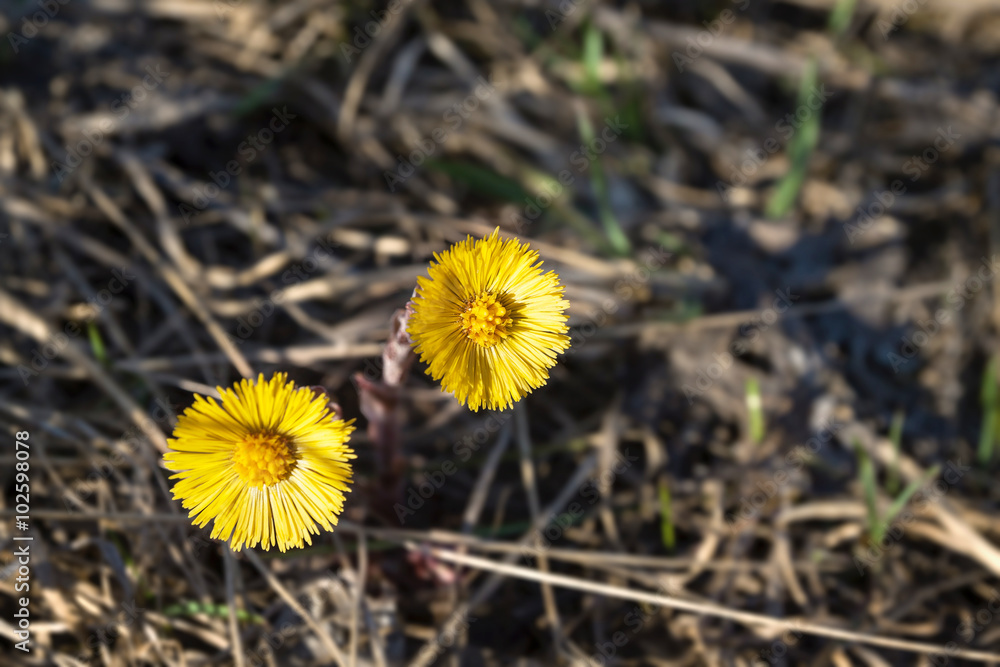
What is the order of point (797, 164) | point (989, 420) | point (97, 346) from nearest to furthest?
point (97, 346)
point (989, 420)
point (797, 164)

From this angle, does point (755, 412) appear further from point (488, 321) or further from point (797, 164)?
point (488, 321)

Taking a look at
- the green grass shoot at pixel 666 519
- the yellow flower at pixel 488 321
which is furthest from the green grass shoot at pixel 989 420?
the yellow flower at pixel 488 321

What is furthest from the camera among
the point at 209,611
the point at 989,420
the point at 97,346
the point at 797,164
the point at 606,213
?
the point at 797,164

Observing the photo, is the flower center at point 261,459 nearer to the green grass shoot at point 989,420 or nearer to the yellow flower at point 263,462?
the yellow flower at point 263,462

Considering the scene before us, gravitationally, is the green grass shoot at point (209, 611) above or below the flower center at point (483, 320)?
below

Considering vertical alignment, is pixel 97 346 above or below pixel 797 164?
below

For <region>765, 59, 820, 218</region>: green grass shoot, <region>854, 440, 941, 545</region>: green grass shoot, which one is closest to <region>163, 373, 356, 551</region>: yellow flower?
<region>854, 440, 941, 545</region>: green grass shoot

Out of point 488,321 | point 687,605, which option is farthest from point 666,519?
point 488,321

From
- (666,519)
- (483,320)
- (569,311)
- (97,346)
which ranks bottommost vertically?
(666,519)
